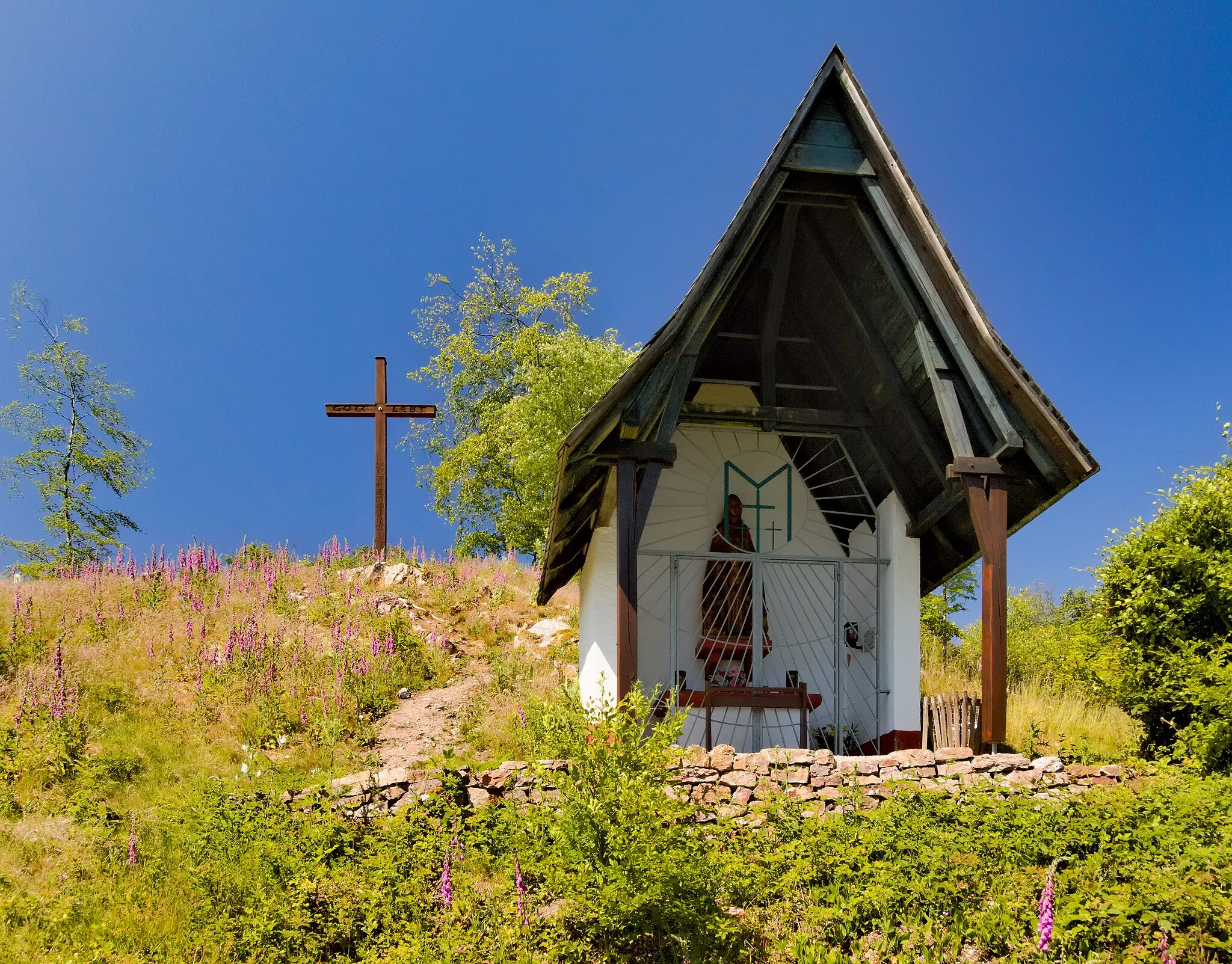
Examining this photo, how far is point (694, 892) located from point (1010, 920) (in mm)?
1786

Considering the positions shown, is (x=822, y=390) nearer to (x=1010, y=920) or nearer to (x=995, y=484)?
(x=995, y=484)

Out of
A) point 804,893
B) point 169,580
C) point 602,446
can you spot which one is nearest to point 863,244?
point 602,446

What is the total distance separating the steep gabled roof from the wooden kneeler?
2316 millimetres

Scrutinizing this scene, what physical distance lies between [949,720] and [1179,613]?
293cm

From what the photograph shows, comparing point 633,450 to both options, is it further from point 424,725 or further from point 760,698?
point 424,725

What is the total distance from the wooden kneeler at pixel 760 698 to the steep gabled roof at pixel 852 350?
2.32m

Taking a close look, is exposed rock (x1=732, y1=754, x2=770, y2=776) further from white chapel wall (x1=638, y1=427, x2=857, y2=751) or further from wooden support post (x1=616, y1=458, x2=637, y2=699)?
white chapel wall (x1=638, y1=427, x2=857, y2=751)

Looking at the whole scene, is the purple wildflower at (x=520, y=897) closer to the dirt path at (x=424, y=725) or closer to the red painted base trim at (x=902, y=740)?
the dirt path at (x=424, y=725)

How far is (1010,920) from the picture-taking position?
4934mm

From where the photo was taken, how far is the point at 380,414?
18062 mm

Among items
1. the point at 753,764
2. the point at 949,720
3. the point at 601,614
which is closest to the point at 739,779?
the point at 753,764

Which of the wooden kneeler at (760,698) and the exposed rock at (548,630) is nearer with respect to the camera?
the wooden kneeler at (760,698)

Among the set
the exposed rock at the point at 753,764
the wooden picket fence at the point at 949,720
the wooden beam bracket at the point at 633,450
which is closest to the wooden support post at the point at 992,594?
the exposed rock at the point at 753,764

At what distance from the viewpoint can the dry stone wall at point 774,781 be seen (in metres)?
6.83
